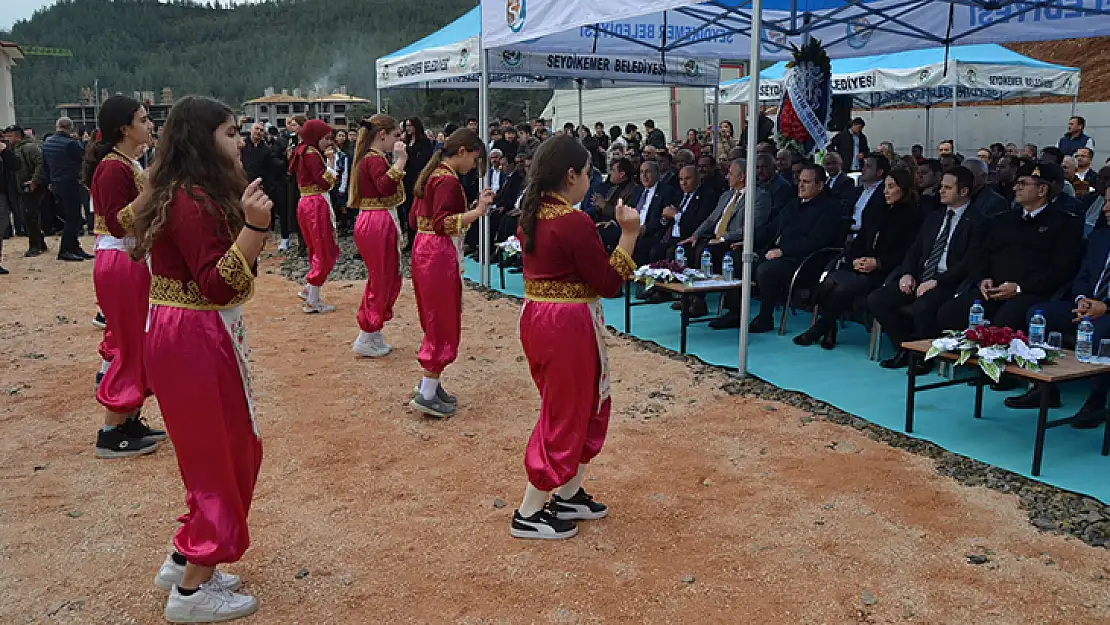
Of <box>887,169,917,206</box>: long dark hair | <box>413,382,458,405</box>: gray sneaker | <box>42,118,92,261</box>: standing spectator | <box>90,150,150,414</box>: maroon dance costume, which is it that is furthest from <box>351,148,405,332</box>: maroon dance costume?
A: <box>42,118,92,261</box>: standing spectator

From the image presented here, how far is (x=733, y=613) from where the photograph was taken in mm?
3344

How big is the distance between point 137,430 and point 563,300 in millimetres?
2942

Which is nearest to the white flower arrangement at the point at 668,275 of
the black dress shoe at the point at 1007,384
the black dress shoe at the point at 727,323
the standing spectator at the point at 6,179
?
the black dress shoe at the point at 727,323

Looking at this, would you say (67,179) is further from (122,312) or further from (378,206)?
(122,312)

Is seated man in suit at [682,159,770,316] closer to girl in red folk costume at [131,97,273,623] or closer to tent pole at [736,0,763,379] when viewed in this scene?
tent pole at [736,0,763,379]

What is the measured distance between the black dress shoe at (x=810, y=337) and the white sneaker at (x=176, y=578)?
5422mm

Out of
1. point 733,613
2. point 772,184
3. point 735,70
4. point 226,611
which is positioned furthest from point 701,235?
point 735,70

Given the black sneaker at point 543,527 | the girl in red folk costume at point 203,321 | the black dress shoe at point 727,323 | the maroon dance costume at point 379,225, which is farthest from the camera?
the black dress shoe at point 727,323

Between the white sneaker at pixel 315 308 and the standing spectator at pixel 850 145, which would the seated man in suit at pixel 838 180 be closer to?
the standing spectator at pixel 850 145

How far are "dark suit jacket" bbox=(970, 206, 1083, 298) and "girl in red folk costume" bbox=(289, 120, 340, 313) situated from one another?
608 centimetres

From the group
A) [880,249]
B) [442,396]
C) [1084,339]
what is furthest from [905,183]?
[442,396]

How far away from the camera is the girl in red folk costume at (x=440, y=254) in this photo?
5531 mm

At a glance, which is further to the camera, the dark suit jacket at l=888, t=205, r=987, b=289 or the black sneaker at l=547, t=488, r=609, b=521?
the dark suit jacket at l=888, t=205, r=987, b=289

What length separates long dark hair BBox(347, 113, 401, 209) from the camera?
662 cm
